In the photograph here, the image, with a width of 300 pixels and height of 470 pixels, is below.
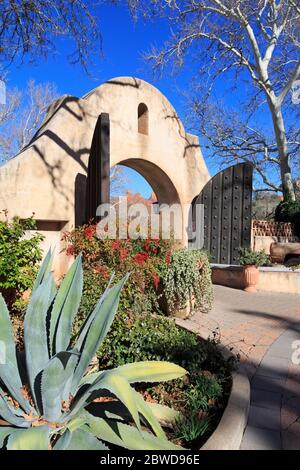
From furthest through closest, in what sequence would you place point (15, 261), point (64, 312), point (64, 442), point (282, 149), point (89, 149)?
1. point (282, 149)
2. point (89, 149)
3. point (15, 261)
4. point (64, 312)
5. point (64, 442)

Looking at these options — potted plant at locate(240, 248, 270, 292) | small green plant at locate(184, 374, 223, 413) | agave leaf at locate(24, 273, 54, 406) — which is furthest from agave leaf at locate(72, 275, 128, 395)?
potted plant at locate(240, 248, 270, 292)

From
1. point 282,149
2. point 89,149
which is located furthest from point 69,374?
point 282,149

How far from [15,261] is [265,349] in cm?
340

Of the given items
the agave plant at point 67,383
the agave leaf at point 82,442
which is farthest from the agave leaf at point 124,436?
the agave leaf at point 82,442

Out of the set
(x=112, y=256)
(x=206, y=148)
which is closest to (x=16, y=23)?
(x=112, y=256)

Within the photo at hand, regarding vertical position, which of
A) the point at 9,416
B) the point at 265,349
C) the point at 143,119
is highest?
the point at 143,119

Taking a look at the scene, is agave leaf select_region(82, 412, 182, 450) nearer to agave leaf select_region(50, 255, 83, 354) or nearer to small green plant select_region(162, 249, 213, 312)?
agave leaf select_region(50, 255, 83, 354)

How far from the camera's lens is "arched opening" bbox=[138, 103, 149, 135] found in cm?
921

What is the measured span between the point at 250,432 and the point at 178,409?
0.52 metres

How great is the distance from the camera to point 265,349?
3.86 m

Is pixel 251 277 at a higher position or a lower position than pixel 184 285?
lower

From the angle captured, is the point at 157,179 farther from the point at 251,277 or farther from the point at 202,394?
the point at 202,394

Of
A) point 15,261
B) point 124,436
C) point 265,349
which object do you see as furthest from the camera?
point 15,261
